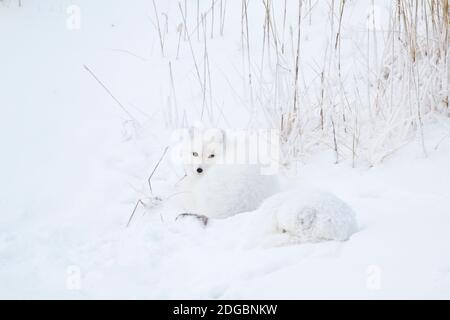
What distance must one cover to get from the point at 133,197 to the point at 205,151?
51cm

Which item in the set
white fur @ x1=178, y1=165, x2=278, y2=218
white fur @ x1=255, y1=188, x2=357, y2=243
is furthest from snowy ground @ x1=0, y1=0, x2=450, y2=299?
white fur @ x1=178, y1=165, x2=278, y2=218

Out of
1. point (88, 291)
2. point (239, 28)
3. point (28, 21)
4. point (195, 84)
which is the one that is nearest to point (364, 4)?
point (239, 28)

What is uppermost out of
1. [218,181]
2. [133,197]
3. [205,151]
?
[205,151]

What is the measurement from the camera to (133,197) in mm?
2934

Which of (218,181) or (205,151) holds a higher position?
(205,151)

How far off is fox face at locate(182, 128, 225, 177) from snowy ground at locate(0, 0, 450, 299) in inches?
9.3

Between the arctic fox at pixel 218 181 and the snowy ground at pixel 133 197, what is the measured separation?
6.5 inches

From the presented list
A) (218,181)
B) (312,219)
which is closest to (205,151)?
(218,181)

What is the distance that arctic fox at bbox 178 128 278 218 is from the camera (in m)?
2.63

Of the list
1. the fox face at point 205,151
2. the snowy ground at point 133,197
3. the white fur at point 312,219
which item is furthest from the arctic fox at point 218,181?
the white fur at point 312,219

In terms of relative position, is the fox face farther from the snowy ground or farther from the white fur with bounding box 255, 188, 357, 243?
the white fur with bounding box 255, 188, 357, 243

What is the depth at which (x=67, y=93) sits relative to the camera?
3957mm

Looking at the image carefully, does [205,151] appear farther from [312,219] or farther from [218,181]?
[312,219]
